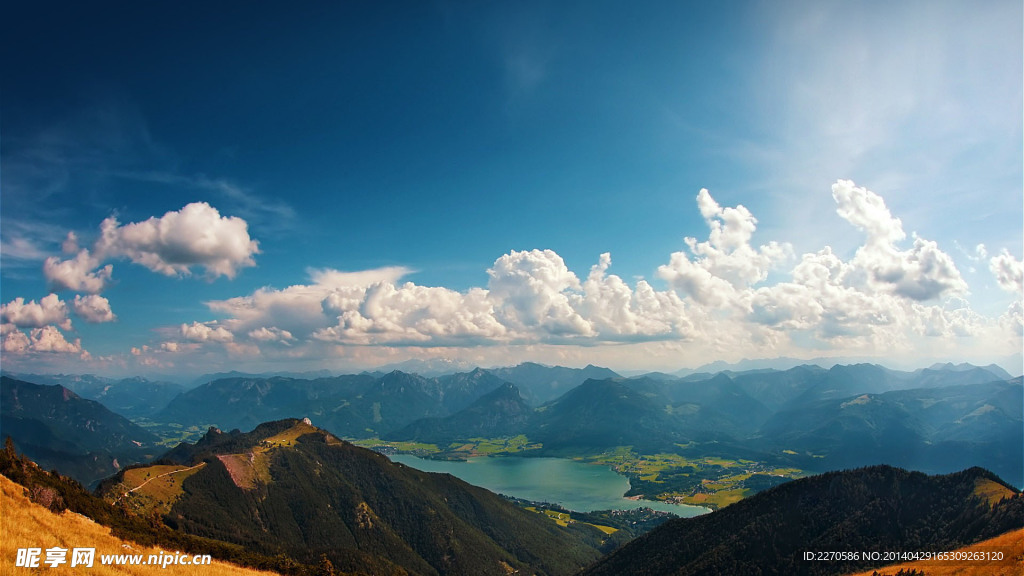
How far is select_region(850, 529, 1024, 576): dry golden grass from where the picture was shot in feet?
254

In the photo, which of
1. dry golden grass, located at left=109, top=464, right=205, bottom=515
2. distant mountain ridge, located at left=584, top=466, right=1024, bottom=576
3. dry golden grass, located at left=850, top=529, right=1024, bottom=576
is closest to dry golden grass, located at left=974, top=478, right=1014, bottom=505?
distant mountain ridge, located at left=584, top=466, right=1024, bottom=576

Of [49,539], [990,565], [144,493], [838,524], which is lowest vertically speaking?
[144,493]

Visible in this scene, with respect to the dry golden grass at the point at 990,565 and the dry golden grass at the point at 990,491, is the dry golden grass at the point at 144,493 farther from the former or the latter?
the dry golden grass at the point at 990,491

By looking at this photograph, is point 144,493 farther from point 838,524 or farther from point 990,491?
point 990,491


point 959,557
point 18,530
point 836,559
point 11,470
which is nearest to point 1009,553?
point 959,557

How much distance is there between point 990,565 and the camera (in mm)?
81562

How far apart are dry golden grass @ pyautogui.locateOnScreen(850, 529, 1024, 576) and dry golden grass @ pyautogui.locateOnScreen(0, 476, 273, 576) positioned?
4319 inches

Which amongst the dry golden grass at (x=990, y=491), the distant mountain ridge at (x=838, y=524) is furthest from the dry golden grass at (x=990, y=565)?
the dry golden grass at (x=990, y=491)

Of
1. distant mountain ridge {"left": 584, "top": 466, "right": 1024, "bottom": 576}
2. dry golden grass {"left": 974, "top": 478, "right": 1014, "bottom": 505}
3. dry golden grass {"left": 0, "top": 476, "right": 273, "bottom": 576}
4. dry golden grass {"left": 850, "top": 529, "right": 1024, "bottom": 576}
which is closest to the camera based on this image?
dry golden grass {"left": 0, "top": 476, "right": 273, "bottom": 576}

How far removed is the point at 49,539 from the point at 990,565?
126303 millimetres

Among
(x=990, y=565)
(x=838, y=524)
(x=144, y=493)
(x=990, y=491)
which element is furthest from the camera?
(x=144, y=493)

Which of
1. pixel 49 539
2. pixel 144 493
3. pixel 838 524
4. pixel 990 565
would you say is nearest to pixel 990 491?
pixel 838 524

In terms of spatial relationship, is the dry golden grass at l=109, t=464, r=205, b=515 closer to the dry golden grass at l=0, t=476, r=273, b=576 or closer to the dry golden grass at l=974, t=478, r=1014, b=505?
the dry golden grass at l=0, t=476, r=273, b=576

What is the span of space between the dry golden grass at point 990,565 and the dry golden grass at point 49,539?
360 feet
